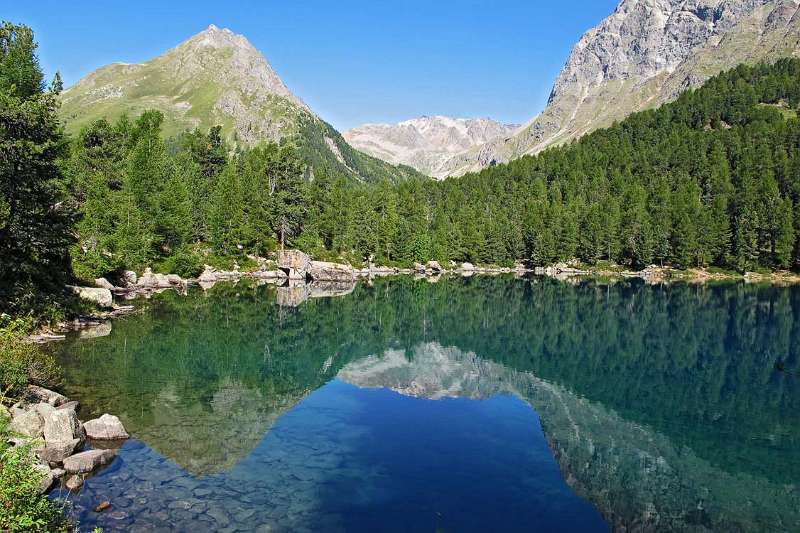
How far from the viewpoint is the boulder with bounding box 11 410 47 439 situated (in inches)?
768

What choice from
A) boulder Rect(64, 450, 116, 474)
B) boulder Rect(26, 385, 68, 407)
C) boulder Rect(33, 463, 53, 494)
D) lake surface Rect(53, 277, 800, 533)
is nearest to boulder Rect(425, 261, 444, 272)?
lake surface Rect(53, 277, 800, 533)

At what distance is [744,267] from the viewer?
445ft

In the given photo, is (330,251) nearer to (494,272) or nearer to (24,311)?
(494,272)

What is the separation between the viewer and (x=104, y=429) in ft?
75.5

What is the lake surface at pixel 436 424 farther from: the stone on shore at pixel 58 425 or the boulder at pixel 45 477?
the stone on shore at pixel 58 425

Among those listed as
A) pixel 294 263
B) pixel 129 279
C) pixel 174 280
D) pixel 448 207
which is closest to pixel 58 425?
pixel 129 279

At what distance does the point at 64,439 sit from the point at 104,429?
8.72 feet

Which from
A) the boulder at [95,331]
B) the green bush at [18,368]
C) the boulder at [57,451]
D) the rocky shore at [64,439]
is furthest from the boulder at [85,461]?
the boulder at [95,331]

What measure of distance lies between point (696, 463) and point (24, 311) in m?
42.6

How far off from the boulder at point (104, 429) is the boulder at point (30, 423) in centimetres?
272

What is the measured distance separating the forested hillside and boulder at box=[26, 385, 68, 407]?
36620 mm

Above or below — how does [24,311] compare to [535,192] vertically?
below

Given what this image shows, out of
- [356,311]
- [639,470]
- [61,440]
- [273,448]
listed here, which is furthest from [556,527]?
[356,311]

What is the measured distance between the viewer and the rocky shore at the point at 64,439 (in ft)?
61.2
